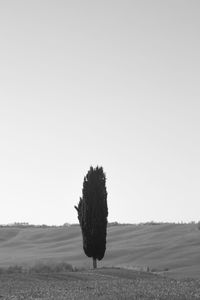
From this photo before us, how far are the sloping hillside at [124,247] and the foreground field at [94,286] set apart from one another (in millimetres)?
9342

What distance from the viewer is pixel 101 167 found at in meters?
55.1

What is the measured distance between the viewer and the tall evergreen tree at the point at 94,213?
53.1m

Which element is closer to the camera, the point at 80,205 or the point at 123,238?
the point at 80,205

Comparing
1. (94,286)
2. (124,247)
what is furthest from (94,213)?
(124,247)

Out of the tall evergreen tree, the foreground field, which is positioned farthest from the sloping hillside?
the foreground field

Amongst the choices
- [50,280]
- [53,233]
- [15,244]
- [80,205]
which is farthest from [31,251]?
[50,280]

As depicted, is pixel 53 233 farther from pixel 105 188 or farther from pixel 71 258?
pixel 105 188

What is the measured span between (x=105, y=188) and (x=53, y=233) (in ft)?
131

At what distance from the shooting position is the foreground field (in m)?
27.0

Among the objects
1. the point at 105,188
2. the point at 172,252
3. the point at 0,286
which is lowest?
the point at 0,286

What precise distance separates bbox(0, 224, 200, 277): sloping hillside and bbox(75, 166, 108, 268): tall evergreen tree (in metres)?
3.85

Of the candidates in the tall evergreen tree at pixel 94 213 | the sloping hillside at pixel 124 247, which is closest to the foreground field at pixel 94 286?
the tall evergreen tree at pixel 94 213

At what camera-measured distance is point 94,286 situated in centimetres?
3488

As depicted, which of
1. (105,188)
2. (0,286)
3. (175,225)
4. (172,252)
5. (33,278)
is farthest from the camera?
(175,225)
